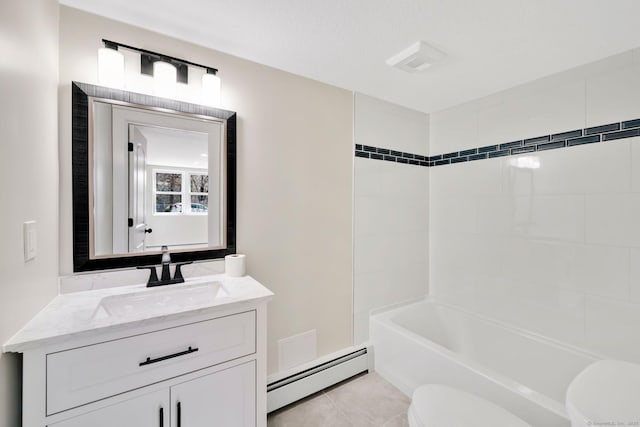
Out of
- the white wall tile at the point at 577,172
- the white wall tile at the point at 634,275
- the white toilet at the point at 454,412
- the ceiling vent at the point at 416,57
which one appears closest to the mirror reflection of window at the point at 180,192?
the ceiling vent at the point at 416,57

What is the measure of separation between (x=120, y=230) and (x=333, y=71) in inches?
62.2

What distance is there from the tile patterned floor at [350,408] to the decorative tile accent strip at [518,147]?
1750 mm

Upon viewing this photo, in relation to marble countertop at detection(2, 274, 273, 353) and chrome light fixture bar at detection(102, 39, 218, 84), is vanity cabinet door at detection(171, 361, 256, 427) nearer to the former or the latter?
marble countertop at detection(2, 274, 273, 353)

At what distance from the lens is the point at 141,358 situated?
1051 millimetres

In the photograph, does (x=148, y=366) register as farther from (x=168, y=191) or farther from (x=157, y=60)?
(x=157, y=60)

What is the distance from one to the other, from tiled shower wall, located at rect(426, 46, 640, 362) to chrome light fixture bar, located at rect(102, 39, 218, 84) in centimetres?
210

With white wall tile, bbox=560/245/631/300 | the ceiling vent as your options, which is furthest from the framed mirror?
white wall tile, bbox=560/245/631/300

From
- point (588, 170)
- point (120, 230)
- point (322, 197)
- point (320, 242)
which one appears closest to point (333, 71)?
point (322, 197)

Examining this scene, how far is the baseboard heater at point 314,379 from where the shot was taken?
1.78 metres

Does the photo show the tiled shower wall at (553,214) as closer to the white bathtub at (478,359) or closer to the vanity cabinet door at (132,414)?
the white bathtub at (478,359)

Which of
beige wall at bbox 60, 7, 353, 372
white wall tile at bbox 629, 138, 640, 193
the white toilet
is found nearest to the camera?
the white toilet

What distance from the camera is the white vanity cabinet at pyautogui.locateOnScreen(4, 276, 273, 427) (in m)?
0.91

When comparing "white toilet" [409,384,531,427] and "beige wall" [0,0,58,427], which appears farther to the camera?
"white toilet" [409,384,531,427]

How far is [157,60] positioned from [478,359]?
9.67 ft
